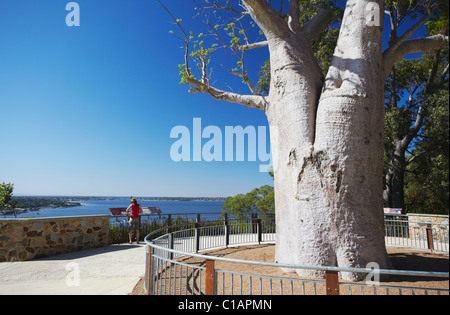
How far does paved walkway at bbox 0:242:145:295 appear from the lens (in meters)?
5.05

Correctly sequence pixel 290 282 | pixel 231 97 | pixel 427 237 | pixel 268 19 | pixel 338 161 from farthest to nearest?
pixel 427 237
pixel 231 97
pixel 268 19
pixel 338 161
pixel 290 282

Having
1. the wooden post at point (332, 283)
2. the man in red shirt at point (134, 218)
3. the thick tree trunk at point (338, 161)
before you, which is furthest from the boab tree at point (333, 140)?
the man in red shirt at point (134, 218)

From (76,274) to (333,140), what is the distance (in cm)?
652

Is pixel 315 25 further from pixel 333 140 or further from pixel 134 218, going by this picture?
pixel 134 218

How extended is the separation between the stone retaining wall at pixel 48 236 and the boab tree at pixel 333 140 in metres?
7.06

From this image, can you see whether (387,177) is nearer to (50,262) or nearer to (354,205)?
(354,205)

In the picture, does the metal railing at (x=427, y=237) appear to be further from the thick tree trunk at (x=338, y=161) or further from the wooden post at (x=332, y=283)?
the wooden post at (x=332, y=283)

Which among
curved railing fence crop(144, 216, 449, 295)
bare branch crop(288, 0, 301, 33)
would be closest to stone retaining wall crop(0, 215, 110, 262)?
curved railing fence crop(144, 216, 449, 295)

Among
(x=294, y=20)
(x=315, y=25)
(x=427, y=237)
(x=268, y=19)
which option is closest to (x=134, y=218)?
(x=268, y=19)

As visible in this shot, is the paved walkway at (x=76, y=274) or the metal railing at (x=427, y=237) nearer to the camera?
the paved walkway at (x=76, y=274)

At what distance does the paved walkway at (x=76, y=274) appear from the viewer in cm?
505

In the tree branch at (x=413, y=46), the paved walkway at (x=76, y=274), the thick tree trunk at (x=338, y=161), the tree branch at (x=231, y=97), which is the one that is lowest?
the paved walkway at (x=76, y=274)

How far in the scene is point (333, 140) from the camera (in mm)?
4914

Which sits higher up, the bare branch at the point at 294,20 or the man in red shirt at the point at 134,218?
the bare branch at the point at 294,20
